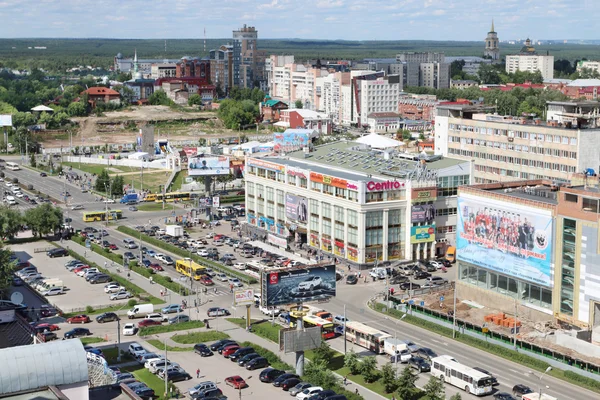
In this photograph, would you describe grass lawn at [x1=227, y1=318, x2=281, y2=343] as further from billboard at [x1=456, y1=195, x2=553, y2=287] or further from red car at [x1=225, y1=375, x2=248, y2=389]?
billboard at [x1=456, y1=195, x2=553, y2=287]

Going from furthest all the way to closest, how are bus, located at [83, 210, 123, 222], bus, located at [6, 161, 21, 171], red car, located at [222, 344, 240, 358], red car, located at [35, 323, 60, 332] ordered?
bus, located at [6, 161, 21, 171] → bus, located at [83, 210, 123, 222] → red car, located at [35, 323, 60, 332] → red car, located at [222, 344, 240, 358]

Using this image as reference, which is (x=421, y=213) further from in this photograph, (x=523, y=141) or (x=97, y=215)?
(x=97, y=215)

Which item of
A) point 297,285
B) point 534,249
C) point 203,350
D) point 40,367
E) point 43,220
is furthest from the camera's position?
point 43,220

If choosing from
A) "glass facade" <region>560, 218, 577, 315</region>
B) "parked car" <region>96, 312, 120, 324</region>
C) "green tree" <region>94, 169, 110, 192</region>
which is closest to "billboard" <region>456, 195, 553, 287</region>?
"glass facade" <region>560, 218, 577, 315</region>

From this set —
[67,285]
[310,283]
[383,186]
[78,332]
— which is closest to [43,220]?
[67,285]

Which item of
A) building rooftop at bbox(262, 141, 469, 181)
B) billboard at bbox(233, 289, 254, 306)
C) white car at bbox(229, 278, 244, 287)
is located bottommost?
white car at bbox(229, 278, 244, 287)

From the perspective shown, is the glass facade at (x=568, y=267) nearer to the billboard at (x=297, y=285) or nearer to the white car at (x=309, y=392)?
the billboard at (x=297, y=285)
